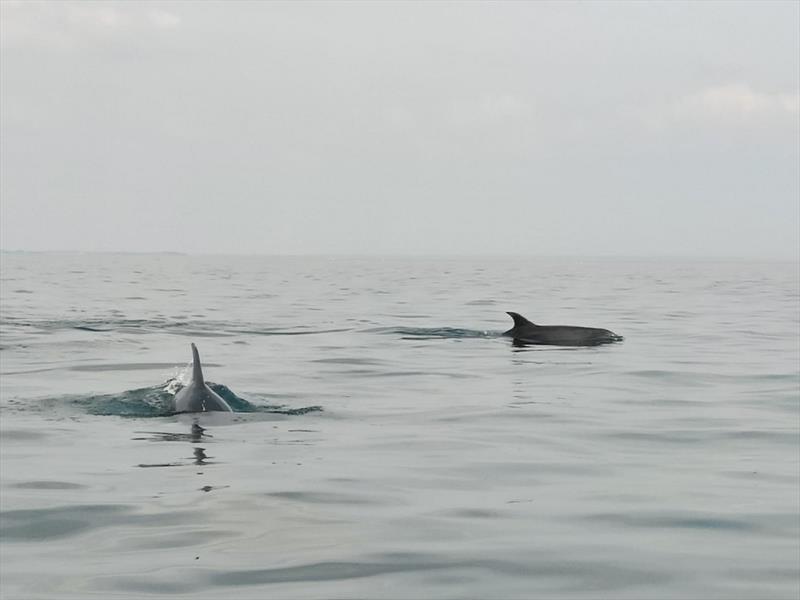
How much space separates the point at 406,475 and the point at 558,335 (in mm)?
13900

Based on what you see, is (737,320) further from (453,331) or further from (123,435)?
(123,435)

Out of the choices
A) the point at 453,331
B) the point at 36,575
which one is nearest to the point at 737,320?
the point at 453,331

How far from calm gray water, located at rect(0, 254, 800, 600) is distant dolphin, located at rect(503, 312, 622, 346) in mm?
1063

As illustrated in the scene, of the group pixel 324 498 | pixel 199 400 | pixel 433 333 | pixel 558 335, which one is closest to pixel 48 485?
pixel 324 498

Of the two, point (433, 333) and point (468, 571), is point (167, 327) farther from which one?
point (468, 571)

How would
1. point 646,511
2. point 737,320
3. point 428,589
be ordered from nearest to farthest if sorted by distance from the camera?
point 428,589 < point 646,511 < point 737,320

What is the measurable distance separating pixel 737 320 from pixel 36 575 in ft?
90.3

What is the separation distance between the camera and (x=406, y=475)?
9.50 metres

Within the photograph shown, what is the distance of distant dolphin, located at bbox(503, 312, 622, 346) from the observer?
22.8 meters

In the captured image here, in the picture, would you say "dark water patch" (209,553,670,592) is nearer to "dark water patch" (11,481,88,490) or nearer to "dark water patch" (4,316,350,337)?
"dark water patch" (11,481,88,490)

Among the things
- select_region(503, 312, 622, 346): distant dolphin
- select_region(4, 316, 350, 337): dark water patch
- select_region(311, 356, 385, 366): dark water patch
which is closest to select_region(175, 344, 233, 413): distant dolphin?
select_region(311, 356, 385, 366): dark water patch

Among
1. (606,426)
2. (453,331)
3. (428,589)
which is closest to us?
(428,589)

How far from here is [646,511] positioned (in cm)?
813

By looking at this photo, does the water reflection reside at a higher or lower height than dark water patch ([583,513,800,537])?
lower
